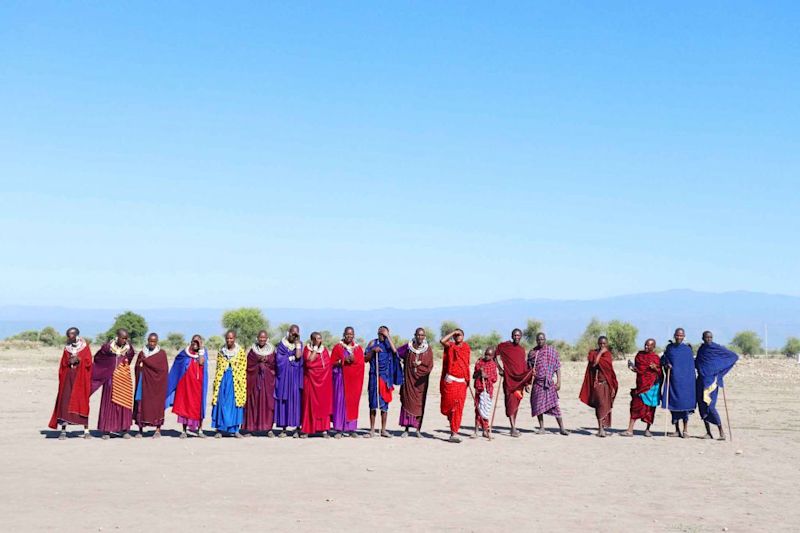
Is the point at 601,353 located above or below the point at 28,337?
below

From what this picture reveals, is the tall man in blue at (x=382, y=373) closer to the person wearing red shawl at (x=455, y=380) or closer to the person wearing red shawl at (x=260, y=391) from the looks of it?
the person wearing red shawl at (x=455, y=380)

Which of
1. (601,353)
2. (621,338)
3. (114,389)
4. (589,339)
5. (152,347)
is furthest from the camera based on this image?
(589,339)

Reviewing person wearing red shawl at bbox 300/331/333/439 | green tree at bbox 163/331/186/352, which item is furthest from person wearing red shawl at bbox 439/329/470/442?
green tree at bbox 163/331/186/352

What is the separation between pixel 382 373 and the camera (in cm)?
1684

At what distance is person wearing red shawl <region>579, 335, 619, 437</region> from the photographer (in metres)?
17.2

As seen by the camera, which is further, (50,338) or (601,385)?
(50,338)

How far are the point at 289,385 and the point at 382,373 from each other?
167 centimetres

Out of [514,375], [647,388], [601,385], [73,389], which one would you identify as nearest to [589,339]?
[647,388]

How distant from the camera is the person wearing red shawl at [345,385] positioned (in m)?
16.8

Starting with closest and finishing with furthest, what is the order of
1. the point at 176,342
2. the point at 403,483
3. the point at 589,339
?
the point at 403,483 → the point at 589,339 → the point at 176,342

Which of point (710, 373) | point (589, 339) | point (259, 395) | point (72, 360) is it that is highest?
point (589, 339)

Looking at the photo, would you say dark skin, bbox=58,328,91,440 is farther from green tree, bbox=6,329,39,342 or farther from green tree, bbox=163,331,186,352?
green tree, bbox=6,329,39,342

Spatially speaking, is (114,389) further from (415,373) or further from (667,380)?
(667,380)

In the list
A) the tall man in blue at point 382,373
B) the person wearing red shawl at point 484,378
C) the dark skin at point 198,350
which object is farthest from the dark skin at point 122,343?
the person wearing red shawl at point 484,378
